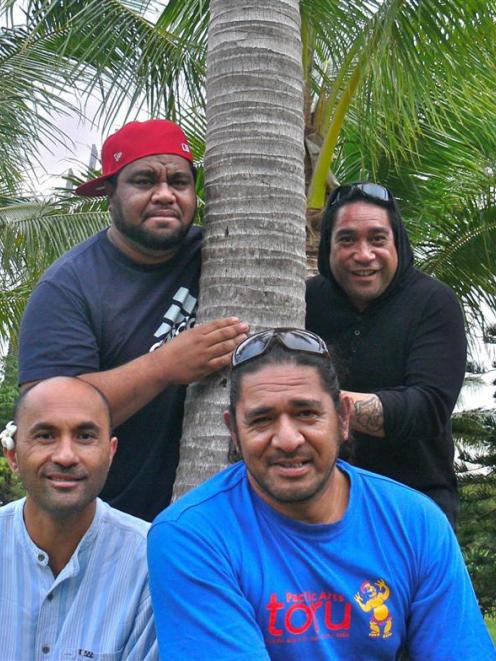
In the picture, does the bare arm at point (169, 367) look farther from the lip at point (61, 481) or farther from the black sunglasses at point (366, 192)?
the black sunglasses at point (366, 192)

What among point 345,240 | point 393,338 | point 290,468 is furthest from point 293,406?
point 345,240

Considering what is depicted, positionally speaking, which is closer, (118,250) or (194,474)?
(194,474)

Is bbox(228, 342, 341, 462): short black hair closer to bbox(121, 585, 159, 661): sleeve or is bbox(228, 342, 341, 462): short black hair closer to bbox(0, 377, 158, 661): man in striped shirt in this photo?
bbox(0, 377, 158, 661): man in striped shirt

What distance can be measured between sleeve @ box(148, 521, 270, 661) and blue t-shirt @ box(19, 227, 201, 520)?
0.97m

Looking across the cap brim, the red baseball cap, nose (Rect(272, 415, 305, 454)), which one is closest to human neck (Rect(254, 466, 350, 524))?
nose (Rect(272, 415, 305, 454))

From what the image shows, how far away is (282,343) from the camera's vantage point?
2.84 meters

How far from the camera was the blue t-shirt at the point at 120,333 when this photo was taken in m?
3.46

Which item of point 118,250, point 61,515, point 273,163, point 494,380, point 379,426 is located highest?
point 494,380

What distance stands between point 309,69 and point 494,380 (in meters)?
8.92

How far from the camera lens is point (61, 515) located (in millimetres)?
2984

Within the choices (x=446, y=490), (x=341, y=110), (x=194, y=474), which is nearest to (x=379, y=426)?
(x=446, y=490)

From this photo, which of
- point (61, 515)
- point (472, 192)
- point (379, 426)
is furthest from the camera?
point (472, 192)

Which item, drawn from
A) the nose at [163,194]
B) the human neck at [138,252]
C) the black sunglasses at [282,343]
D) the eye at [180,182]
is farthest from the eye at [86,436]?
the eye at [180,182]

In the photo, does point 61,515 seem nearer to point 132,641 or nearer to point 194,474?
point 132,641
